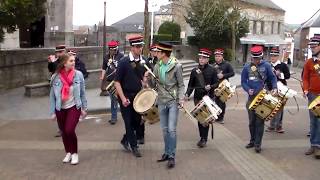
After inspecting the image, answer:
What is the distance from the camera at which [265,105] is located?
8.44 metres

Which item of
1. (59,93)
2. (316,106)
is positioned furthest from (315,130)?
(59,93)

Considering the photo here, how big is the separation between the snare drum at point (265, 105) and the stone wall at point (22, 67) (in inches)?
388

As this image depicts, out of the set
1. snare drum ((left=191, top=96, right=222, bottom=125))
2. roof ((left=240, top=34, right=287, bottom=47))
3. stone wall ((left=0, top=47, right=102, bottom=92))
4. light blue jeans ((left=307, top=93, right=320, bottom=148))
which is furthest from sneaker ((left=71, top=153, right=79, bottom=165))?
roof ((left=240, top=34, right=287, bottom=47))

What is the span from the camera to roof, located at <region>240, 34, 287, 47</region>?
55344 mm

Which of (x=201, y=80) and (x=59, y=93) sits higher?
(x=201, y=80)

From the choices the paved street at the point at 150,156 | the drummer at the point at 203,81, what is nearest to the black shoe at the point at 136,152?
the paved street at the point at 150,156

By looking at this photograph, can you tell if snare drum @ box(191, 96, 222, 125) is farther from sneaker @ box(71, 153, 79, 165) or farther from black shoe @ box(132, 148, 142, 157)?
sneaker @ box(71, 153, 79, 165)

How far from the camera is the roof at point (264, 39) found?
55.3m

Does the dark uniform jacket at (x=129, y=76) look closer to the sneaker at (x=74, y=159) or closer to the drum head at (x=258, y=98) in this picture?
the sneaker at (x=74, y=159)

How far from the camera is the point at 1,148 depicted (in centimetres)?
894

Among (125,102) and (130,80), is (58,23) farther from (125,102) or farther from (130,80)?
(125,102)

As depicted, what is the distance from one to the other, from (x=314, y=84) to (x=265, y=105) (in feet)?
3.09

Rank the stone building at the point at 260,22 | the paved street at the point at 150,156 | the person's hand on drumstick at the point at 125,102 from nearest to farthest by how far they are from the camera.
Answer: the paved street at the point at 150,156, the person's hand on drumstick at the point at 125,102, the stone building at the point at 260,22

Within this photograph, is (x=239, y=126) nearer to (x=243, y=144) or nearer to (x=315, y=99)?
(x=243, y=144)
